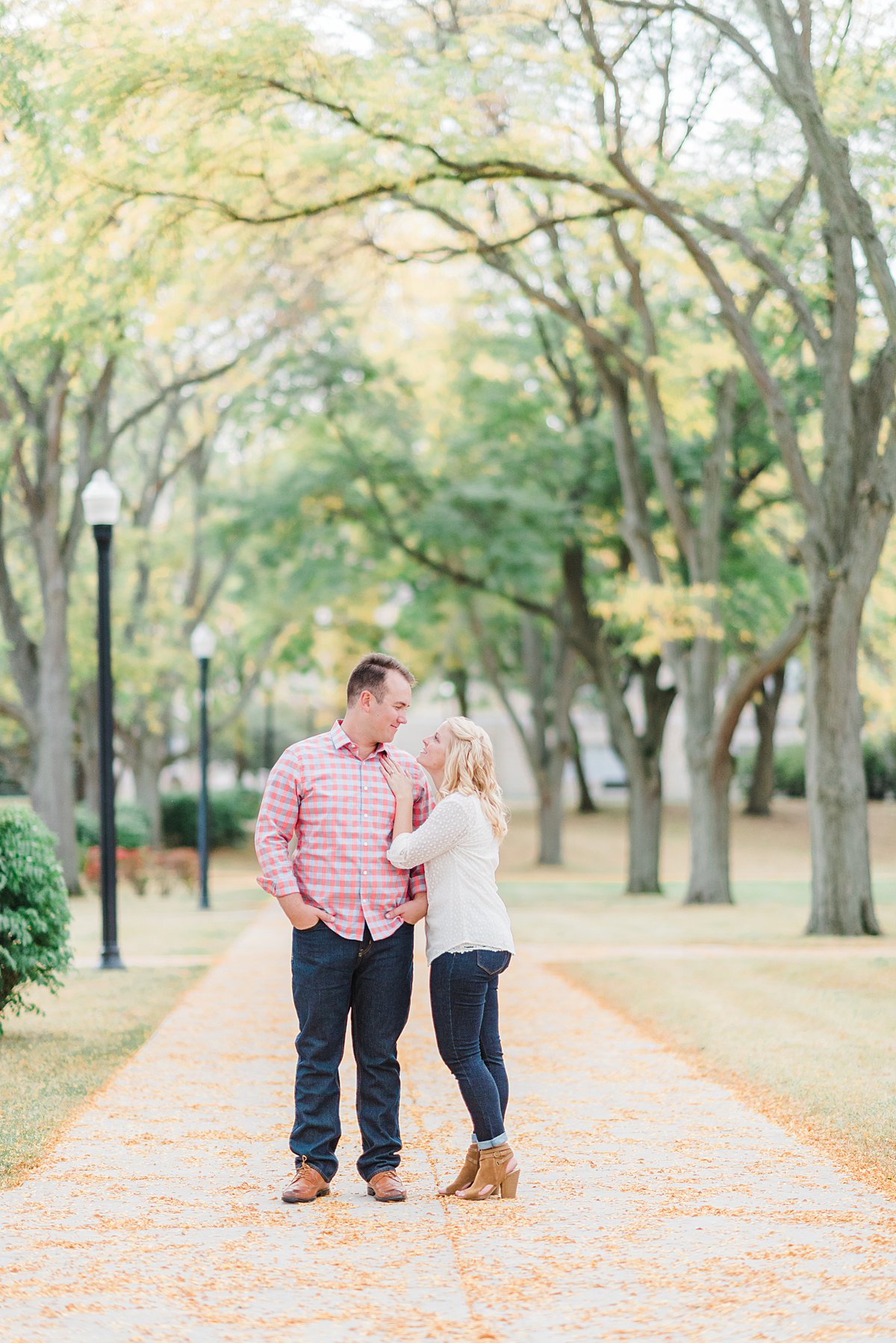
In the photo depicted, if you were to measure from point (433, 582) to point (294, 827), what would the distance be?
894 inches

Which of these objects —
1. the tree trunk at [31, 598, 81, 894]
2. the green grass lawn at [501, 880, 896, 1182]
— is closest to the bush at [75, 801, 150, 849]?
the tree trunk at [31, 598, 81, 894]

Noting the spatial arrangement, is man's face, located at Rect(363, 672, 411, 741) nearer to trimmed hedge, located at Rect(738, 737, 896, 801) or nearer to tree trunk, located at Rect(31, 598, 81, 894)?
tree trunk, located at Rect(31, 598, 81, 894)

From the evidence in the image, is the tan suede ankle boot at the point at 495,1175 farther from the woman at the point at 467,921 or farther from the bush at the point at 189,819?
the bush at the point at 189,819

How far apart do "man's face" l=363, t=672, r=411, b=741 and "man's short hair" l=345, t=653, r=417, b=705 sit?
2 centimetres

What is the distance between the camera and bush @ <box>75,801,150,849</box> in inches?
1309

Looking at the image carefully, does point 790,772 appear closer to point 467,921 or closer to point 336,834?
point 467,921

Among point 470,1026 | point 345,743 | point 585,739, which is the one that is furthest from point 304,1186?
point 585,739

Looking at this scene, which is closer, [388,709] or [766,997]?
[388,709]

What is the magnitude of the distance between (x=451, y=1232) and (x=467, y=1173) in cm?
53

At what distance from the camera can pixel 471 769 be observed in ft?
18.4

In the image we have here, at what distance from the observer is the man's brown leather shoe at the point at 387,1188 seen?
5.38 metres

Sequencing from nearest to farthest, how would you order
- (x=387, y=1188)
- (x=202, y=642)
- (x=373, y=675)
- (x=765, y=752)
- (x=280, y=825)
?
(x=387, y=1188), (x=280, y=825), (x=373, y=675), (x=202, y=642), (x=765, y=752)

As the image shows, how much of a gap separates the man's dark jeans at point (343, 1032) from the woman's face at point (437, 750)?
597mm

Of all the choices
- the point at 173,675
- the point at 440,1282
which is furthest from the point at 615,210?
the point at 173,675
